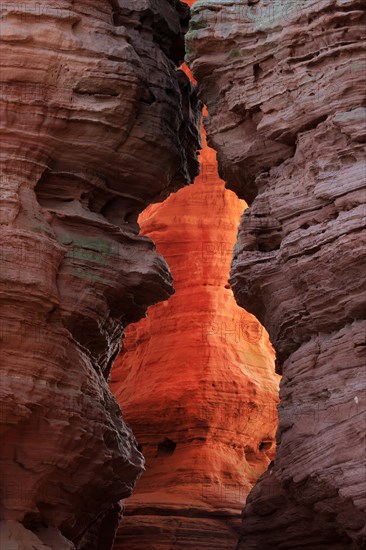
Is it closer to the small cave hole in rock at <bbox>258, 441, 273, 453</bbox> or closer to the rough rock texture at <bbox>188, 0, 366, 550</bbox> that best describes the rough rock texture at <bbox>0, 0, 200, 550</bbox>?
the rough rock texture at <bbox>188, 0, 366, 550</bbox>

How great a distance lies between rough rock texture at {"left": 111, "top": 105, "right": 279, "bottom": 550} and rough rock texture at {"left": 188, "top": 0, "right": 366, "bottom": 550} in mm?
3939

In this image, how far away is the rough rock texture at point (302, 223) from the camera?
11484mm

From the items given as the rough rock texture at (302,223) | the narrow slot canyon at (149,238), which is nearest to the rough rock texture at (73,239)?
the narrow slot canyon at (149,238)

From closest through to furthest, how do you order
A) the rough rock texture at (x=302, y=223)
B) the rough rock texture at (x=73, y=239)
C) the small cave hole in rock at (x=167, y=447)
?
1. the rough rock texture at (x=302, y=223)
2. the rough rock texture at (x=73, y=239)
3. the small cave hole in rock at (x=167, y=447)

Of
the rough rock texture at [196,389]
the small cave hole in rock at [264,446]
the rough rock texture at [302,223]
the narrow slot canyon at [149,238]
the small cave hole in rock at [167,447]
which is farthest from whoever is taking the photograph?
the small cave hole in rock at [264,446]

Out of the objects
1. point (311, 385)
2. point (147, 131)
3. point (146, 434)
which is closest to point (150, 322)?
point (146, 434)

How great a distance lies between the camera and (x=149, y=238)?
1348 centimetres

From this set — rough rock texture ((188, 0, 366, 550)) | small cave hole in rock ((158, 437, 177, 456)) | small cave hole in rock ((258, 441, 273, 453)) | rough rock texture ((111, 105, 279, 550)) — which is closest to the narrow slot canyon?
rough rock texture ((188, 0, 366, 550))

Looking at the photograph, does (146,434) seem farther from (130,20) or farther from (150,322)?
(130,20)

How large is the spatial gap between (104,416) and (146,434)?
7.17m

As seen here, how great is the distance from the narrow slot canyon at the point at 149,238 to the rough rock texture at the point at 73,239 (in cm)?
2

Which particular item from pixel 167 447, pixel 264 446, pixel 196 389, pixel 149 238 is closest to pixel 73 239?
pixel 149 238

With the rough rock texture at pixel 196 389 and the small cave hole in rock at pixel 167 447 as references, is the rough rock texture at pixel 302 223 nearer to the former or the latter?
the rough rock texture at pixel 196 389

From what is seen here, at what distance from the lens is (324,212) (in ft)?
39.2
